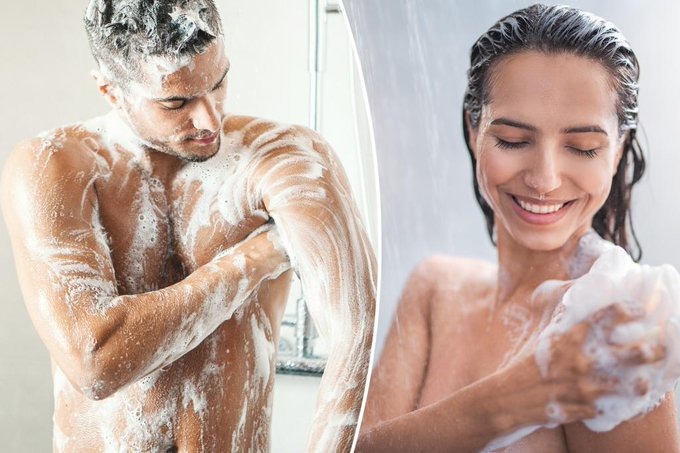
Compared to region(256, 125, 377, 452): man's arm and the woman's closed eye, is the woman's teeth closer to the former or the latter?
the woman's closed eye

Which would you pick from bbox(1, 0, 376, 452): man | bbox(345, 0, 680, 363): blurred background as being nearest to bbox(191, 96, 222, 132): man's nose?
bbox(1, 0, 376, 452): man

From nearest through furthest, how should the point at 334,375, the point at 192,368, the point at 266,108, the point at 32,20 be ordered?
the point at 334,375
the point at 192,368
the point at 266,108
the point at 32,20

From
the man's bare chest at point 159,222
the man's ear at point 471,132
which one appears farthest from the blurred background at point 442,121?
the man's bare chest at point 159,222

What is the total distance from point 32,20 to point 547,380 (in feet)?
5.64

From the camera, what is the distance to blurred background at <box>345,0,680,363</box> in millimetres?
478

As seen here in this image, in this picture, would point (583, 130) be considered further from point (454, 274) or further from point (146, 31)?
point (146, 31)

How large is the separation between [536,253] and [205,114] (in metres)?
0.53

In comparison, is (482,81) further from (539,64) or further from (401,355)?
(401,355)

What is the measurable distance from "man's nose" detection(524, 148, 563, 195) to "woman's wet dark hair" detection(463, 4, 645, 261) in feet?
0.11

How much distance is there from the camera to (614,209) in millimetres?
491

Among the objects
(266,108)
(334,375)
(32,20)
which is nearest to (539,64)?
(334,375)

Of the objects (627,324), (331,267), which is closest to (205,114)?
(331,267)

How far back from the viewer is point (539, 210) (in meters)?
0.50

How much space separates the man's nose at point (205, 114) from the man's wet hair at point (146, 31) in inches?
2.1
